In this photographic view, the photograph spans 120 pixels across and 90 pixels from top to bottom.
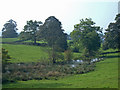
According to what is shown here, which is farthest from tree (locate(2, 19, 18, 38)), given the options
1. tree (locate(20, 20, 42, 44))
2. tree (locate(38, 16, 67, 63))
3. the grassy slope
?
the grassy slope

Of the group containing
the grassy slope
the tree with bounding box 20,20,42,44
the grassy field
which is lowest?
the grassy slope

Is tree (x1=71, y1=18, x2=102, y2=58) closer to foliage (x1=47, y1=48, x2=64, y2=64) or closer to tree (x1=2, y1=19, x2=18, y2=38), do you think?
foliage (x1=47, y1=48, x2=64, y2=64)

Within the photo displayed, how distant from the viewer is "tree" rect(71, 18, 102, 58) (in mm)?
48250

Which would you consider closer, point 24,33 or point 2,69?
point 2,69

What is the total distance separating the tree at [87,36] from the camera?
48.2 meters

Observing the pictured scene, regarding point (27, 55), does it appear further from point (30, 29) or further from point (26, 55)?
point (30, 29)

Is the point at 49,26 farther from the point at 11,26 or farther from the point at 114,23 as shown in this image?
the point at 11,26

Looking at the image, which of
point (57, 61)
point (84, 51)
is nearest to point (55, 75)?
point (57, 61)

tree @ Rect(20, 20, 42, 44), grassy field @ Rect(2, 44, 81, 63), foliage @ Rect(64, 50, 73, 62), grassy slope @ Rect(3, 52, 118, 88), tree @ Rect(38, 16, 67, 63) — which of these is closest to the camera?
grassy slope @ Rect(3, 52, 118, 88)

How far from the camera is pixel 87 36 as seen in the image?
4838 centimetres

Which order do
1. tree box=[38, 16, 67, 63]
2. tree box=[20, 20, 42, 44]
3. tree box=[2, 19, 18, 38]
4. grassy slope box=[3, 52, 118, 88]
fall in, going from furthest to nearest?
tree box=[2, 19, 18, 38] < tree box=[20, 20, 42, 44] < tree box=[38, 16, 67, 63] < grassy slope box=[3, 52, 118, 88]

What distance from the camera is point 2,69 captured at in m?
25.1

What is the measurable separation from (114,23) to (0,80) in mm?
43543

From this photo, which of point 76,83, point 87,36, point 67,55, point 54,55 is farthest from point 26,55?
point 76,83
